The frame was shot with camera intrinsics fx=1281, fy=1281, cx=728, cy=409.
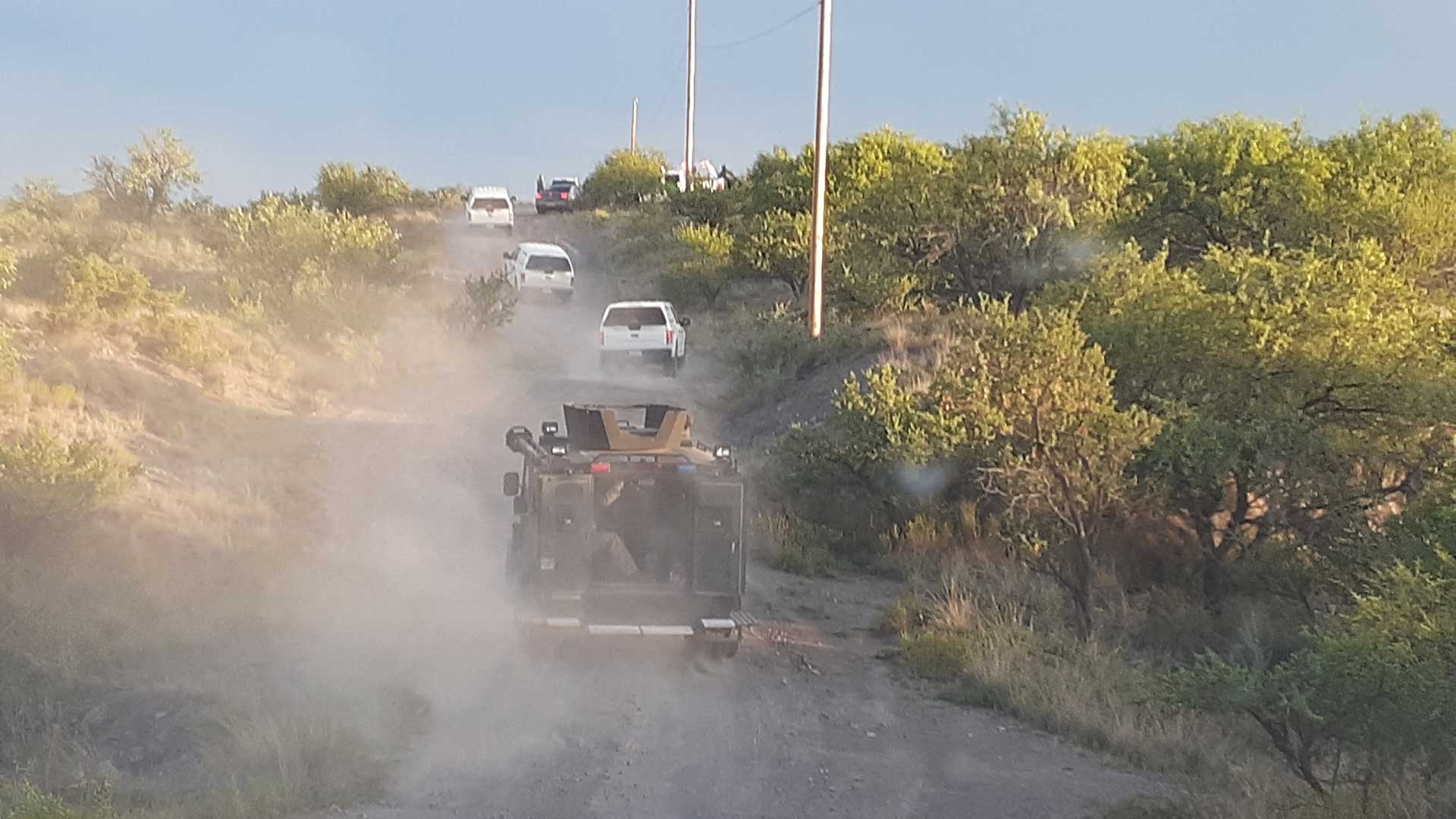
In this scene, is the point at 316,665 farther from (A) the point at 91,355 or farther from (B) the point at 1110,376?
(A) the point at 91,355

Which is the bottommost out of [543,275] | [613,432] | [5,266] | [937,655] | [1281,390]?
[937,655]

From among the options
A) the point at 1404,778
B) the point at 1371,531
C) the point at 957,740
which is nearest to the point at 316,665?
the point at 957,740

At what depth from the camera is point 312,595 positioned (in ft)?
40.3

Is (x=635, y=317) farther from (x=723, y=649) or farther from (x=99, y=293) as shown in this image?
(x=723, y=649)

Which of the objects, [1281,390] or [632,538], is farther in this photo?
[1281,390]

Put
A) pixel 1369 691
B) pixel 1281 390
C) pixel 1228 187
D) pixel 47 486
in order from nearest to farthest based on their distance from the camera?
1. pixel 1369 691
2. pixel 47 486
3. pixel 1281 390
4. pixel 1228 187

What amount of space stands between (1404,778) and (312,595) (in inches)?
366

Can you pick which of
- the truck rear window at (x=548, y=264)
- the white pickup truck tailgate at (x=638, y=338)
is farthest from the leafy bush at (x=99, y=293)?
the truck rear window at (x=548, y=264)

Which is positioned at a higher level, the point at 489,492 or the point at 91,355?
the point at 91,355

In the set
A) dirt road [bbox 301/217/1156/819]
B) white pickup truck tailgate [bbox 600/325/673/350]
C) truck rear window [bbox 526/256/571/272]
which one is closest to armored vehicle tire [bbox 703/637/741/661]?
dirt road [bbox 301/217/1156/819]

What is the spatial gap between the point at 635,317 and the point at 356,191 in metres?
39.4

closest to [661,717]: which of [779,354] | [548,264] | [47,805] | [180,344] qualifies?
[47,805]

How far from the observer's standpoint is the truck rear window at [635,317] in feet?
91.2

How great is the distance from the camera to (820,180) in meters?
25.8
